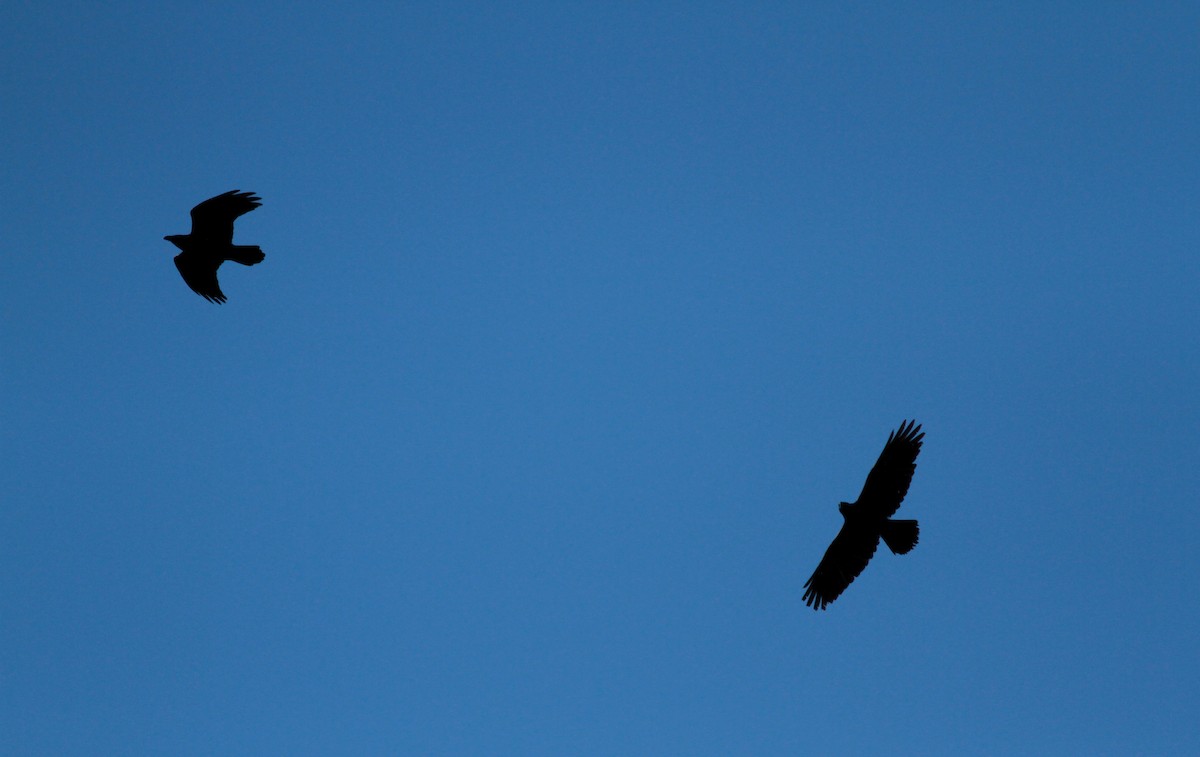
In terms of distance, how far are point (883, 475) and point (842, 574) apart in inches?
85.8

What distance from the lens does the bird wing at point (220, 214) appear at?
49.0 ft

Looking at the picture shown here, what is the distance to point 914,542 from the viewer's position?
1489 centimetres

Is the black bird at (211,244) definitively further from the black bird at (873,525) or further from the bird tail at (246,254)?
the black bird at (873,525)

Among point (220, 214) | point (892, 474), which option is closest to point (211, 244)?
point (220, 214)

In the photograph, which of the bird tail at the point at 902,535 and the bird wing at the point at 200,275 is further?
the bird wing at the point at 200,275

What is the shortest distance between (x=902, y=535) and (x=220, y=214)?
37.1 ft

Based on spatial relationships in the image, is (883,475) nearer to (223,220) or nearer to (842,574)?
(842,574)

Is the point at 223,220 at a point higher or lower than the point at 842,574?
higher

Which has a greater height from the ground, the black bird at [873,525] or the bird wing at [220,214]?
the bird wing at [220,214]

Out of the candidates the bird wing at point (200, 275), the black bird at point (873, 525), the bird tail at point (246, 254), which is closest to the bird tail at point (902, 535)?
the black bird at point (873, 525)

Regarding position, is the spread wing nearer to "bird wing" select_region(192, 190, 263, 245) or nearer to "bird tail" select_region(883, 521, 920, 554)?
"bird wing" select_region(192, 190, 263, 245)

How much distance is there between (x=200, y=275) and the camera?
1559 centimetres

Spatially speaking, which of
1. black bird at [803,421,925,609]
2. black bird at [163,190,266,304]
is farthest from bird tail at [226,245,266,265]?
black bird at [803,421,925,609]

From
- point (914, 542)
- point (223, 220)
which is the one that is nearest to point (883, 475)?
point (914, 542)
